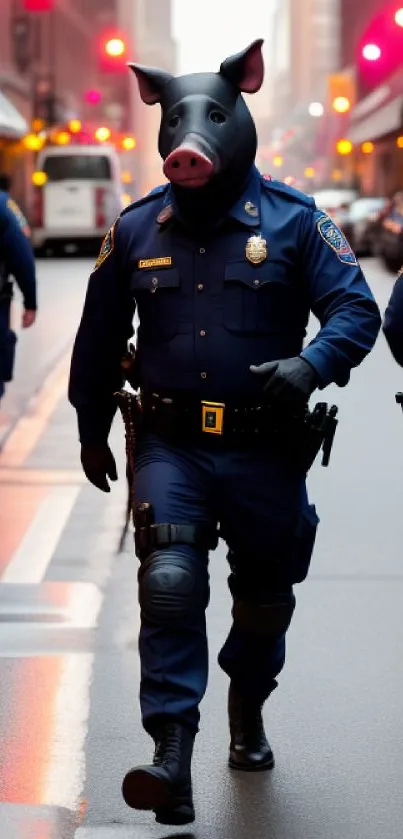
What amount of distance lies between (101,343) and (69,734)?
3.96 feet

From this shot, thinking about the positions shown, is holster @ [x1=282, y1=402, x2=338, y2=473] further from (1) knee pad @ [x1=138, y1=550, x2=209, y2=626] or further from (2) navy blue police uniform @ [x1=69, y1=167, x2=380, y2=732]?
(1) knee pad @ [x1=138, y1=550, x2=209, y2=626]

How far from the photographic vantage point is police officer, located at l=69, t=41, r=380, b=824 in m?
4.43

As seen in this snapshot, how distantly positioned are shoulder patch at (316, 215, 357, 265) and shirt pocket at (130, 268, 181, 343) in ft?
1.22

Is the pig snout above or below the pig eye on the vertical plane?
below

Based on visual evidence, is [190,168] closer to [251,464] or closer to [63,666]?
[251,464]

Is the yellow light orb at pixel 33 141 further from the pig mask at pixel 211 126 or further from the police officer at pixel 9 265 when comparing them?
the pig mask at pixel 211 126

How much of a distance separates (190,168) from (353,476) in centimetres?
591

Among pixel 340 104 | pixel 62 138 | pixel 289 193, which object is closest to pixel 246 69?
pixel 289 193

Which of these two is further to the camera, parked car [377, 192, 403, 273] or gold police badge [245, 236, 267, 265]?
parked car [377, 192, 403, 273]

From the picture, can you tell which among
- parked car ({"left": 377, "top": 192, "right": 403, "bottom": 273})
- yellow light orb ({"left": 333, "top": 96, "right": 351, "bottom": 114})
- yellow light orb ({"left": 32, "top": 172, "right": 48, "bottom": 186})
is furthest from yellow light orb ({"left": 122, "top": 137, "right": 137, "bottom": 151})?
parked car ({"left": 377, "top": 192, "right": 403, "bottom": 273})

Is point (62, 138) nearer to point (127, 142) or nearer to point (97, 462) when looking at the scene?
point (127, 142)

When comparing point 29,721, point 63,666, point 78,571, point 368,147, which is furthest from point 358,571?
point 368,147

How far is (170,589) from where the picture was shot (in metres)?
4.37

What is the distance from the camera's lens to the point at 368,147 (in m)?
80.5
